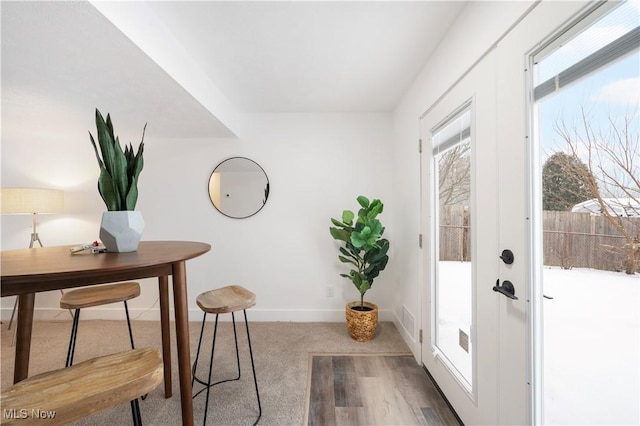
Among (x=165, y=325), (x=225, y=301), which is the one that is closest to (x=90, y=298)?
Answer: (x=165, y=325)

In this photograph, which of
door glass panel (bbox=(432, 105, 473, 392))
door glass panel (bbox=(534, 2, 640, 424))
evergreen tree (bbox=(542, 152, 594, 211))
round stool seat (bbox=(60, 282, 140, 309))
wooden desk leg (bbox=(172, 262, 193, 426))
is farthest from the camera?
round stool seat (bbox=(60, 282, 140, 309))

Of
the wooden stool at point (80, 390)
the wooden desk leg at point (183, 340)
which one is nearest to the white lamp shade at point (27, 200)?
the wooden desk leg at point (183, 340)

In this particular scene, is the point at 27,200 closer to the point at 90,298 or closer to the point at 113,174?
the point at 90,298

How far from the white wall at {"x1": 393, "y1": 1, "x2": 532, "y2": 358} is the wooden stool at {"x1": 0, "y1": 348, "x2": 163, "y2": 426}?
6.11ft

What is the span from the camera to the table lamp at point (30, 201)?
8.09 ft

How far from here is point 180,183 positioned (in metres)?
2.90

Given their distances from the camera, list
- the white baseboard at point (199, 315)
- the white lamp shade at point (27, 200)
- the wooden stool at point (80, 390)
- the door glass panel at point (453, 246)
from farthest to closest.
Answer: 1. the white baseboard at point (199, 315)
2. the white lamp shade at point (27, 200)
3. the door glass panel at point (453, 246)
4. the wooden stool at point (80, 390)

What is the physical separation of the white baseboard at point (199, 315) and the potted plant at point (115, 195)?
6.39 ft

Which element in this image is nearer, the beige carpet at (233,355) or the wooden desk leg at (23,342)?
the wooden desk leg at (23,342)

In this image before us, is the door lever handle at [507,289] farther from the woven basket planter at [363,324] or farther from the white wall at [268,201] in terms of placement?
the white wall at [268,201]

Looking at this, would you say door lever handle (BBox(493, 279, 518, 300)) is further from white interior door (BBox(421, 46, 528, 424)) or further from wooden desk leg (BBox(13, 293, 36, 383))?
wooden desk leg (BBox(13, 293, 36, 383))

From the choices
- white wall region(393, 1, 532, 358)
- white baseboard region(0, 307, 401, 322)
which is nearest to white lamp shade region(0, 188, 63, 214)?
white baseboard region(0, 307, 401, 322)

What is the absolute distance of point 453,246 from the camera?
158 cm

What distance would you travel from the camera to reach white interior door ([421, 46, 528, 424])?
1.05m
